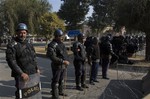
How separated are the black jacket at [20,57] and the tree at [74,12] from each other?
51660 millimetres

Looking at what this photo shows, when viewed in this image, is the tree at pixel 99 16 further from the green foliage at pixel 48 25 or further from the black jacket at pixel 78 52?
the black jacket at pixel 78 52

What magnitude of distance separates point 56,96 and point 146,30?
9.86 meters

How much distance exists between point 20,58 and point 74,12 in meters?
52.1

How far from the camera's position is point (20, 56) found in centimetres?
639

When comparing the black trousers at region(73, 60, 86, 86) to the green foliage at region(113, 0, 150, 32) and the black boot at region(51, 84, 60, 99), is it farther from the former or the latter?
the green foliage at region(113, 0, 150, 32)

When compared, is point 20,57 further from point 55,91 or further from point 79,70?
point 79,70

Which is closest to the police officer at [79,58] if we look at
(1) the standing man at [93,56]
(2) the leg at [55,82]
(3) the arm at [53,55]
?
(1) the standing man at [93,56]

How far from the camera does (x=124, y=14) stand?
17.8 m

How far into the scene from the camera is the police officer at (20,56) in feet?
20.4

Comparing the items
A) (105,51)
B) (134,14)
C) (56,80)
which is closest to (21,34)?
(56,80)

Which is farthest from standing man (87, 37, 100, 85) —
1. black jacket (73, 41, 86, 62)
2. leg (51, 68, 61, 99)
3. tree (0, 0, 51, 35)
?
tree (0, 0, 51, 35)

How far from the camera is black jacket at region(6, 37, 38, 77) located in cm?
624

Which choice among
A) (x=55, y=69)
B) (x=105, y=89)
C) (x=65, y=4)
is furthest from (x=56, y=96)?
(x=65, y=4)

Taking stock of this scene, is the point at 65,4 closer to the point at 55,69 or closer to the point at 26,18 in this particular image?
the point at 26,18
